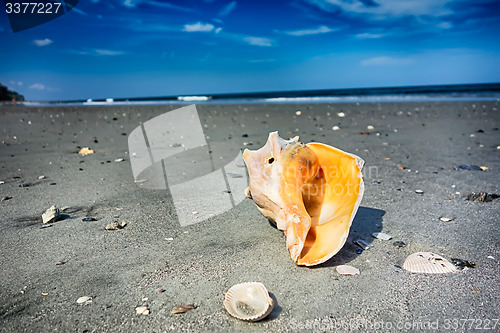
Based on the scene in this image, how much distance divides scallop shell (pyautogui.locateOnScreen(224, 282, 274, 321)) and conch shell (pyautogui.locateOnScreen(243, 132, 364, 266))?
1.29 ft

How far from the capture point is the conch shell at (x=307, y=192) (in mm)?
2168

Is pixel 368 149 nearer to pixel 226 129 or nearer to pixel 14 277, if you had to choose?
pixel 226 129

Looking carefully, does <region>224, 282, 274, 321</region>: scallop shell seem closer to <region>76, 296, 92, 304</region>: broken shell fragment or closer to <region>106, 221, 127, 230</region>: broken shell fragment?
<region>76, 296, 92, 304</region>: broken shell fragment

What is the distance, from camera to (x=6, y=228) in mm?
2656

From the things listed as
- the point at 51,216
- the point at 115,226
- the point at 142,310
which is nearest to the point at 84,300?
the point at 142,310

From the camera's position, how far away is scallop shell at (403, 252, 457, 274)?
2037mm

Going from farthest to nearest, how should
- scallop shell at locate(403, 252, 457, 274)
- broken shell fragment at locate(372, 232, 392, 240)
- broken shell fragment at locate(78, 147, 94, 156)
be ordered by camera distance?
1. broken shell fragment at locate(78, 147, 94, 156)
2. broken shell fragment at locate(372, 232, 392, 240)
3. scallop shell at locate(403, 252, 457, 274)

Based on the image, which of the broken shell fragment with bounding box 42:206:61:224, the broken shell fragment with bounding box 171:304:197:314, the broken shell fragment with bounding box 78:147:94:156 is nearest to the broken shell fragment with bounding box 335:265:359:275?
the broken shell fragment with bounding box 171:304:197:314

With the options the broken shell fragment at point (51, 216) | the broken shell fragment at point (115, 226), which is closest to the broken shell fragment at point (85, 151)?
the broken shell fragment at point (51, 216)

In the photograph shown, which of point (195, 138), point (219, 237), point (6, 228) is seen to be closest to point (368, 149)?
point (195, 138)

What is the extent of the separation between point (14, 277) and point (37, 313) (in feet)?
1.49

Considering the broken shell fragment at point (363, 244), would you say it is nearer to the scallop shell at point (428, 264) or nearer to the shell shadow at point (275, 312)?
the scallop shell at point (428, 264)

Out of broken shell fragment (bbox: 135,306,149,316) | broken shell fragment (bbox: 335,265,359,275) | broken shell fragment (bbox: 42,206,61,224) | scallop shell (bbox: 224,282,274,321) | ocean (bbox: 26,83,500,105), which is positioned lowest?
broken shell fragment (bbox: 135,306,149,316)

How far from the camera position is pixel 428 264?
2.07 meters
